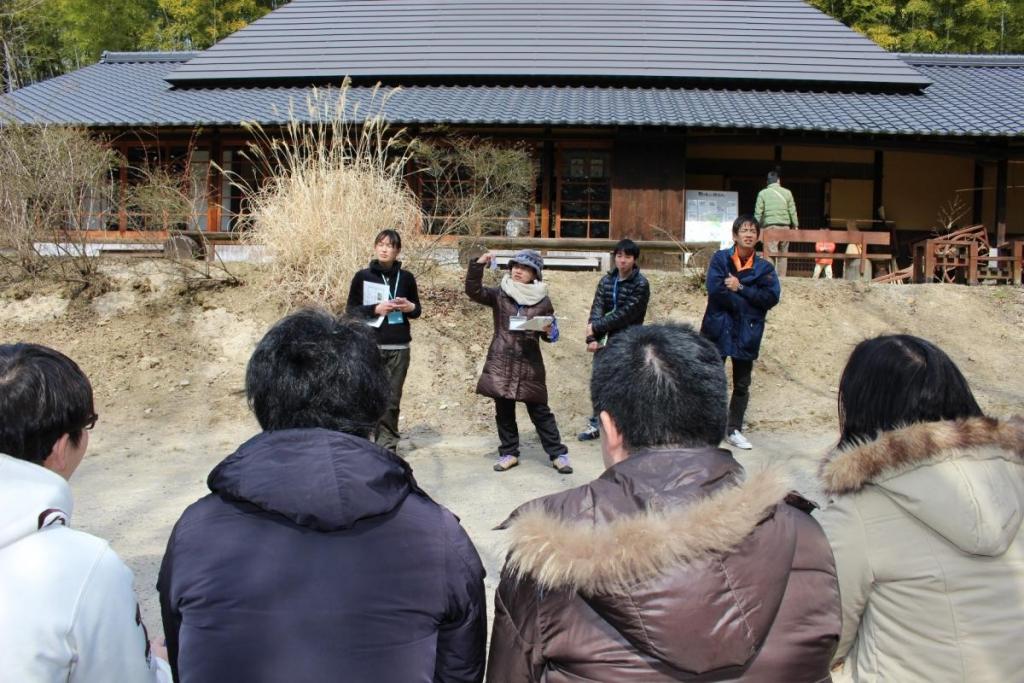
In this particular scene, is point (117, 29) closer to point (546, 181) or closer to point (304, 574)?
point (546, 181)

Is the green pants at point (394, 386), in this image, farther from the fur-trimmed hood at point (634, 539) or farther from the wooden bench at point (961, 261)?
the wooden bench at point (961, 261)

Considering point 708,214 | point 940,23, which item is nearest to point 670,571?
point 708,214

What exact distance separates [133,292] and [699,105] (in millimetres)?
8588

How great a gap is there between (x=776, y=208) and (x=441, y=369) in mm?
5145

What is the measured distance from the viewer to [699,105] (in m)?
12.0

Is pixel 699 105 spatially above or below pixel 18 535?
above

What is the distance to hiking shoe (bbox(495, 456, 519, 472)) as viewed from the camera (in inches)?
191

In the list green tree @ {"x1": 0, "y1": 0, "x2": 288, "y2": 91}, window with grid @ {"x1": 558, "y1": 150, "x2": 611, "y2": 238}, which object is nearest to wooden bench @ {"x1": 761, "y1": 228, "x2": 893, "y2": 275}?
window with grid @ {"x1": 558, "y1": 150, "x2": 611, "y2": 238}

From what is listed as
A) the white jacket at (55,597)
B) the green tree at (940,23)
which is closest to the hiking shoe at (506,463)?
the white jacket at (55,597)

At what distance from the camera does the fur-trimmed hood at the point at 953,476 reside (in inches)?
53.7

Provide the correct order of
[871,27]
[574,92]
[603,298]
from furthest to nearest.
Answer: [871,27] < [574,92] < [603,298]

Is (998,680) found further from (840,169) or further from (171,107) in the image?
(171,107)

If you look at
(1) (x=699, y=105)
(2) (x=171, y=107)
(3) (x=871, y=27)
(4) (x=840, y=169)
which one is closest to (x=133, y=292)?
(2) (x=171, y=107)

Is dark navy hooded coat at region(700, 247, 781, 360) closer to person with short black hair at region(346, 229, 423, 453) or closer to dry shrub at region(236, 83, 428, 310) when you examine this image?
person with short black hair at region(346, 229, 423, 453)
